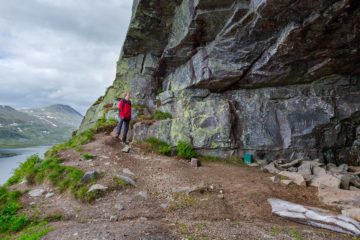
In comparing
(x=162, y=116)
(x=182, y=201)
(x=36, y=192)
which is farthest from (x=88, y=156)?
(x=162, y=116)

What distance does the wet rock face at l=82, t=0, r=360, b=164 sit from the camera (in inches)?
539

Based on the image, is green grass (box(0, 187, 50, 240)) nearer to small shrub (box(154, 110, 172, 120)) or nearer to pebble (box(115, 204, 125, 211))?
pebble (box(115, 204, 125, 211))

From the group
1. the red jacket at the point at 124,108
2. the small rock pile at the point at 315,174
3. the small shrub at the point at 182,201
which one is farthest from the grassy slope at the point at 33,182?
the small rock pile at the point at 315,174

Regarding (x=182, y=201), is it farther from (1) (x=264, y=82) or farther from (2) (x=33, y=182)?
(1) (x=264, y=82)

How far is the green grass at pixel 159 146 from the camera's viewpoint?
52.9 feet

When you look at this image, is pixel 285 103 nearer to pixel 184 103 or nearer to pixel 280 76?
pixel 280 76

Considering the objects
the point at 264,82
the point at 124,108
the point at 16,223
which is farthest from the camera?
the point at 264,82

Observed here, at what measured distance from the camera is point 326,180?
10695 mm

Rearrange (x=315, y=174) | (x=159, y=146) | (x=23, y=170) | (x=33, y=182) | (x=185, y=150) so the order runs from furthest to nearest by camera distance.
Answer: (x=159, y=146)
(x=185, y=150)
(x=23, y=170)
(x=315, y=174)
(x=33, y=182)

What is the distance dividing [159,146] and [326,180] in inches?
411

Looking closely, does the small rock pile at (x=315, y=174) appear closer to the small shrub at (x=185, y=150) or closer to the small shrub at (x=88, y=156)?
the small shrub at (x=185, y=150)

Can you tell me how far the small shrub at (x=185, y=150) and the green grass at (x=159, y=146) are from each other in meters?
0.74

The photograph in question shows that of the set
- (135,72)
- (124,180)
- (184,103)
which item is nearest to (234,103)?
(184,103)

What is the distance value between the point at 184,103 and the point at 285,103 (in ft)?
25.3
